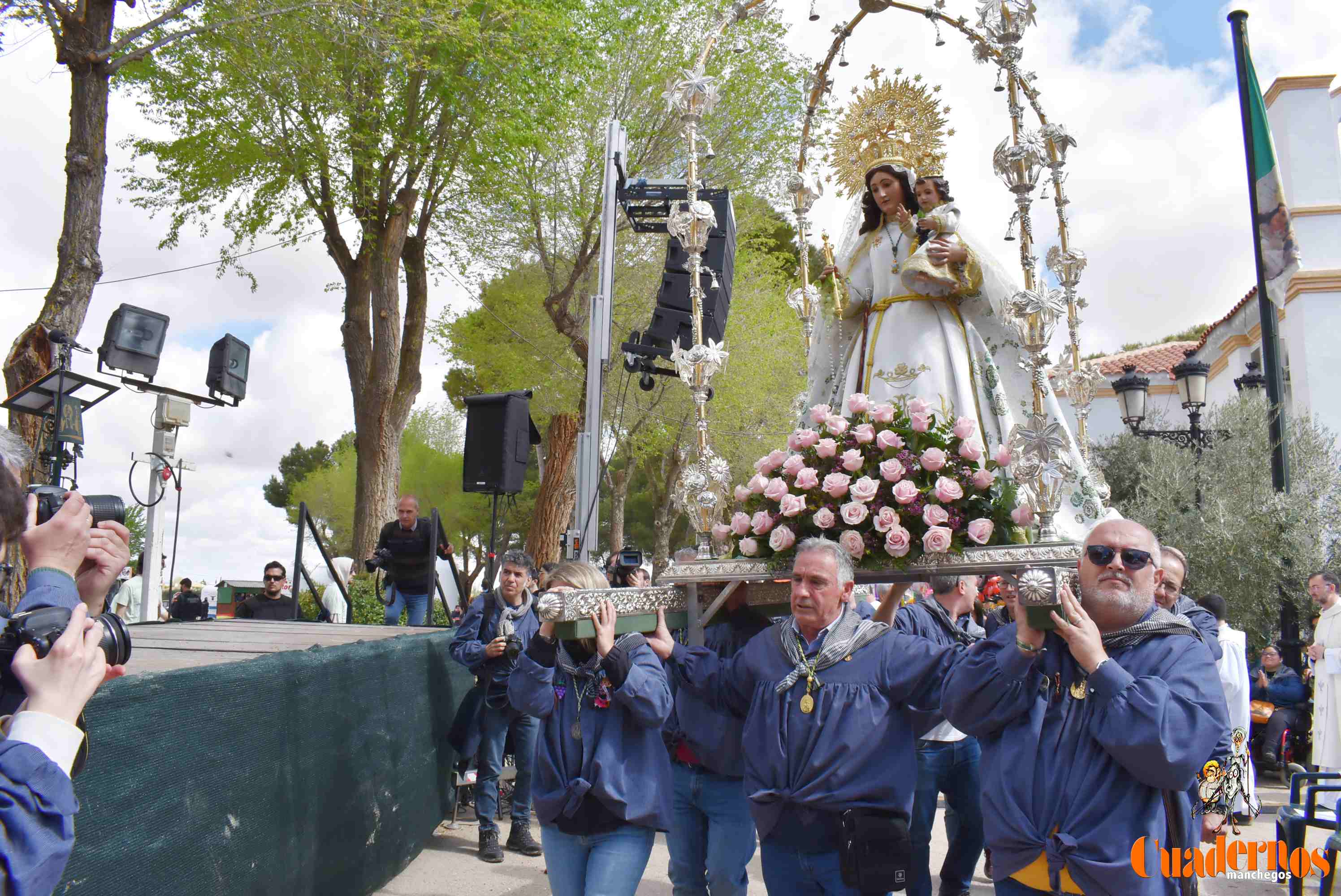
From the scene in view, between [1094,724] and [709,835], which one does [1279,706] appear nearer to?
[709,835]

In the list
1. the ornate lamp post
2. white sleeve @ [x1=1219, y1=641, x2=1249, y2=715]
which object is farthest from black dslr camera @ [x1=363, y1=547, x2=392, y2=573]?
the ornate lamp post

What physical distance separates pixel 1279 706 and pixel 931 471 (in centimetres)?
776

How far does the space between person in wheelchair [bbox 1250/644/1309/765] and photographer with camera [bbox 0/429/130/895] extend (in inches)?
402

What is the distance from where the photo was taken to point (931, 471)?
3906 mm

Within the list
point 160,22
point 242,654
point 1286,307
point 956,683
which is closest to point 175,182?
point 160,22

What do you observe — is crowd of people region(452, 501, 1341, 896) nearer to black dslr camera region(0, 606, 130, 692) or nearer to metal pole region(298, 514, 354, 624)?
black dslr camera region(0, 606, 130, 692)

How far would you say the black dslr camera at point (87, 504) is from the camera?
2158 mm

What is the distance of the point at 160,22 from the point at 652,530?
102ft

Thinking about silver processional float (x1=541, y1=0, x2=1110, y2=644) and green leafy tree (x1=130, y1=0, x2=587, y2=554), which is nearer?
silver processional float (x1=541, y1=0, x2=1110, y2=644)

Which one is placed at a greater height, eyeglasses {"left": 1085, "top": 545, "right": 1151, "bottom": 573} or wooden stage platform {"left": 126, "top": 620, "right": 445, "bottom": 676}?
eyeglasses {"left": 1085, "top": 545, "right": 1151, "bottom": 573}

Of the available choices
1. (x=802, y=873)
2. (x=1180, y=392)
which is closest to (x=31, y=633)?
(x=802, y=873)

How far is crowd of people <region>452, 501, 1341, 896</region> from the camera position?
2.70 metres

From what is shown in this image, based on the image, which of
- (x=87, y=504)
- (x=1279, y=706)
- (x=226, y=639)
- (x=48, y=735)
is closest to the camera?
(x=48, y=735)

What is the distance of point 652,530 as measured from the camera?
4053 cm
